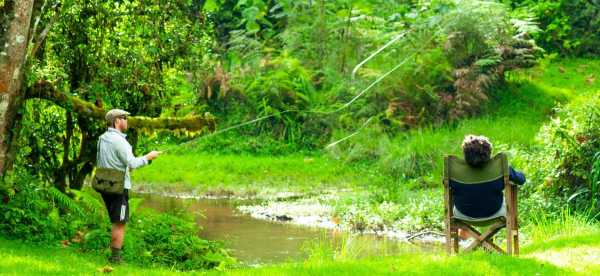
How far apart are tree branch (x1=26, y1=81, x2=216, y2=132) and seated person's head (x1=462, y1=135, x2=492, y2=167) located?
12.7 feet

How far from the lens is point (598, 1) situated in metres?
27.2

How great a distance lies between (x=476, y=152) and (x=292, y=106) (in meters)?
14.7

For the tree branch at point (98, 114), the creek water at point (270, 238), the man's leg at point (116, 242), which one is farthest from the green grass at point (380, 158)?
the man's leg at point (116, 242)

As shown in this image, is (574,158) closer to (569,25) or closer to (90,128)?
(90,128)

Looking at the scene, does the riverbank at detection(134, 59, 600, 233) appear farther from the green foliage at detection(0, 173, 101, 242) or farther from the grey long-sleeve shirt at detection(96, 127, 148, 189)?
the grey long-sleeve shirt at detection(96, 127, 148, 189)

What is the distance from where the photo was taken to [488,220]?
28.5 ft

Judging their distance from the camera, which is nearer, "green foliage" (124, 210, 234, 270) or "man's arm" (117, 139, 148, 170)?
"man's arm" (117, 139, 148, 170)

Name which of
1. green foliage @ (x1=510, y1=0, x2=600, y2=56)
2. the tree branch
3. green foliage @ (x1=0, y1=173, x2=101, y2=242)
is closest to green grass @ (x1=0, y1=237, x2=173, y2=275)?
green foliage @ (x1=0, y1=173, x2=101, y2=242)

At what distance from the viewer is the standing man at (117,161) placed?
29.4 ft

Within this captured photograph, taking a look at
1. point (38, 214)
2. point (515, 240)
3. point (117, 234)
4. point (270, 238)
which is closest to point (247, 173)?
point (270, 238)

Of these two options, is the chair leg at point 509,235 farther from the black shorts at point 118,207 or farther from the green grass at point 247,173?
the green grass at point 247,173

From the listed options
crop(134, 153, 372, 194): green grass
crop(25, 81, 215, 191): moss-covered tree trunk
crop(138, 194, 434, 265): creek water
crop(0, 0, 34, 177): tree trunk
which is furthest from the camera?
crop(134, 153, 372, 194): green grass

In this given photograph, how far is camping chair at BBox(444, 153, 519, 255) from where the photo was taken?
27.8 feet

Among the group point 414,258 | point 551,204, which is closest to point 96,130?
point 414,258
